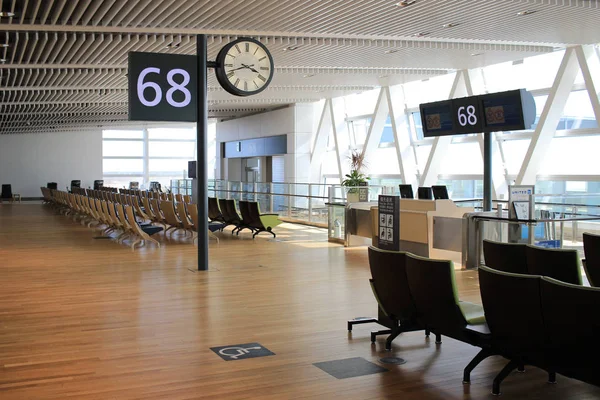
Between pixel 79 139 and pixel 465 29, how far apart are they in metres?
27.1

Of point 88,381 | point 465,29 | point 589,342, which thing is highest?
point 465,29

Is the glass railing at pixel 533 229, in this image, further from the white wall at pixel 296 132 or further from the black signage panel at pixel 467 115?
the white wall at pixel 296 132

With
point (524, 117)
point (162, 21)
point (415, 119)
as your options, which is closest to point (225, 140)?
point (415, 119)

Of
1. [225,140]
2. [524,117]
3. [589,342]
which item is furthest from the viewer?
[225,140]

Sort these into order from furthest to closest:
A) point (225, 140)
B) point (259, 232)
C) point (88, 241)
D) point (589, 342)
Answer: point (225, 140) → point (259, 232) → point (88, 241) → point (589, 342)

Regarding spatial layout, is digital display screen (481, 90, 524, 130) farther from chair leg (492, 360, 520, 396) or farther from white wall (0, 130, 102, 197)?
white wall (0, 130, 102, 197)

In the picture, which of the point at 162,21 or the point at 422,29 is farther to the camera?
the point at 422,29

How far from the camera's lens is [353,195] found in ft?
41.9

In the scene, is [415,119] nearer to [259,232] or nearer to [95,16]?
[259,232]

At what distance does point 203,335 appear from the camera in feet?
17.1

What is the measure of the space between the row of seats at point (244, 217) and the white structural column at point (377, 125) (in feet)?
22.5

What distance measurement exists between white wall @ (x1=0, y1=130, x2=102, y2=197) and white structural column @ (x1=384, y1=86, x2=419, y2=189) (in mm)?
20157

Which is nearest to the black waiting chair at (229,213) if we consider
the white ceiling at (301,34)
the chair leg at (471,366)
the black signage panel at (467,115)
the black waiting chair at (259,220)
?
the black waiting chair at (259,220)

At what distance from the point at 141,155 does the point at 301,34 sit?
26085 millimetres
